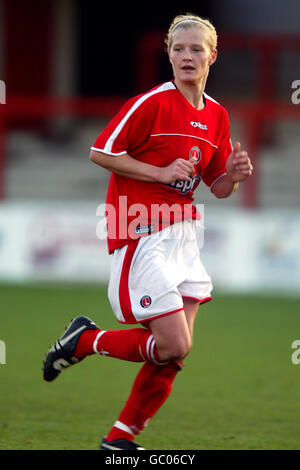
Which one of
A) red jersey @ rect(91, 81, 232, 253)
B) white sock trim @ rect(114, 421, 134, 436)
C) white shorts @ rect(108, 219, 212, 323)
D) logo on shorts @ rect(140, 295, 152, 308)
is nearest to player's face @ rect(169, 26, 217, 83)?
red jersey @ rect(91, 81, 232, 253)

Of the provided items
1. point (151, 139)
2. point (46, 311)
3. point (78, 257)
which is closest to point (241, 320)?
point (46, 311)

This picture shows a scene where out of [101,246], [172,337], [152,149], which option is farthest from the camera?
[101,246]

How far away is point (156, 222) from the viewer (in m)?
4.50

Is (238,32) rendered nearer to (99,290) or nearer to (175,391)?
(99,290)

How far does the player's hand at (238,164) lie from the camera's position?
181 inches

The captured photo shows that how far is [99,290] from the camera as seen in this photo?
11641 millimetres

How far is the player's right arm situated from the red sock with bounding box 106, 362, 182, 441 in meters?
0.94

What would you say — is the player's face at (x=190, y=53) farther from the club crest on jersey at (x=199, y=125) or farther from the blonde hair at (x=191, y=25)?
the club crest on jersey at (x=199, y=125)

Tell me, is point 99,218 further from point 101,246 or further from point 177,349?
point 177,349

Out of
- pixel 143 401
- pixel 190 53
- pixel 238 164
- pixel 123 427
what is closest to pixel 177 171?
pixel 238 164

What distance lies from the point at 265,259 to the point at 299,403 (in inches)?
234

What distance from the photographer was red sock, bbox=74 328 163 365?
439cm

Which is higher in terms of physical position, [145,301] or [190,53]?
[190,53]

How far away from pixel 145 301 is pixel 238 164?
873 millimetres
